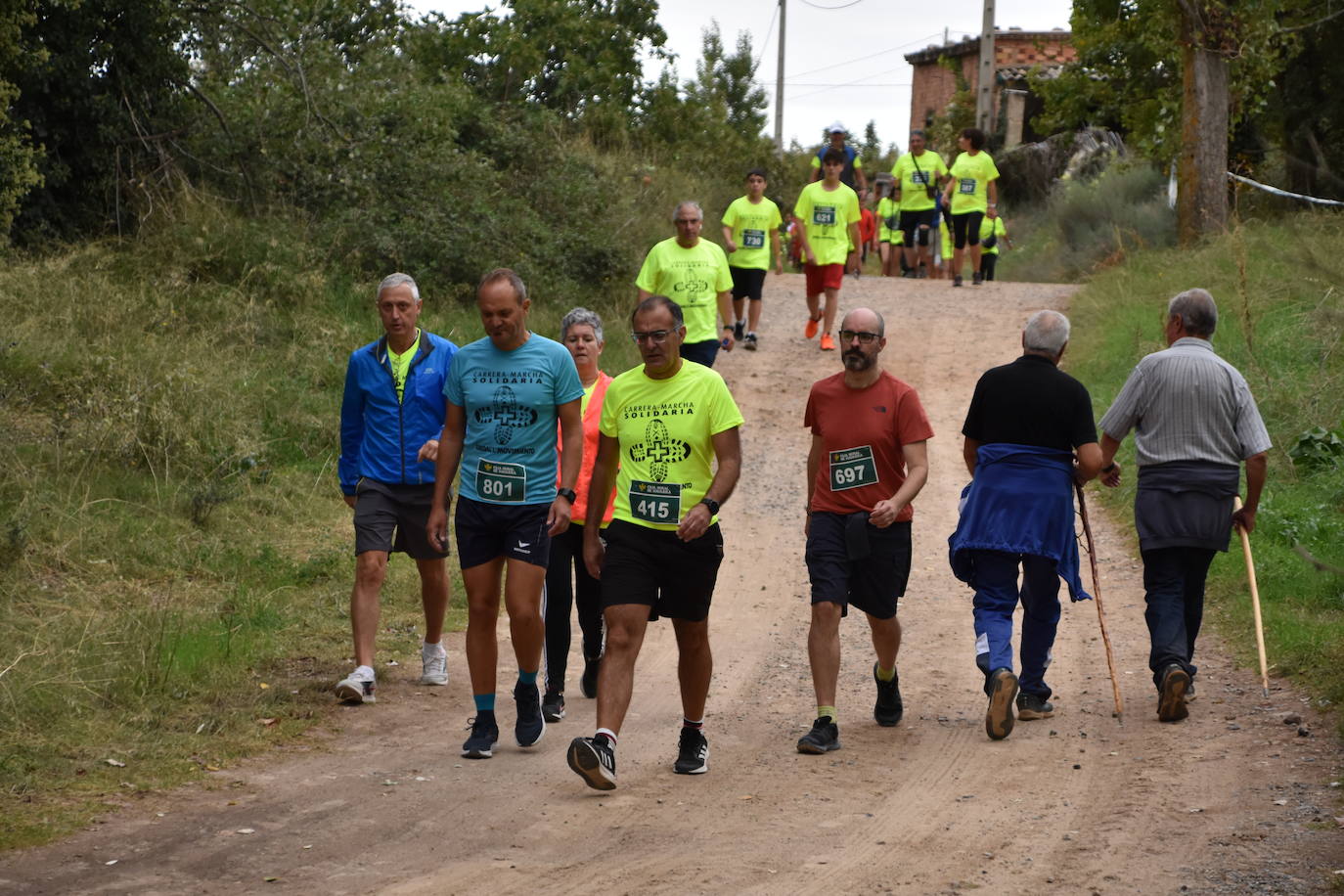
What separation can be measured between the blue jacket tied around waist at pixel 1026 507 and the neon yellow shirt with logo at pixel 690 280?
17.4 feet

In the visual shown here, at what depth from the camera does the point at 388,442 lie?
7.77 m

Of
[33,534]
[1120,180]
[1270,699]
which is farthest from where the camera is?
[1120,180]

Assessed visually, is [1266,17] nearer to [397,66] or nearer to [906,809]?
[397,66]

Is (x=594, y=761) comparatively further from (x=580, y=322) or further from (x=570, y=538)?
(x=580, y=322)

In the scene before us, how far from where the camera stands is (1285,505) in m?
11.0

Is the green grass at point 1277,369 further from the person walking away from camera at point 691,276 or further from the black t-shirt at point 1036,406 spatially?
the person walking away from camera at point 691,276

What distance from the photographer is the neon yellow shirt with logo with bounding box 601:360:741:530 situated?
625 centimetres

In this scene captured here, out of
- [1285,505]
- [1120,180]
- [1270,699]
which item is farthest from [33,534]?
[1120,180]

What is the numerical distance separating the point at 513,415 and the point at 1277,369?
9688 mm

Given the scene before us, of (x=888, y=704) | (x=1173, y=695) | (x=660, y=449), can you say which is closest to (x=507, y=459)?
(x=660, y=449)

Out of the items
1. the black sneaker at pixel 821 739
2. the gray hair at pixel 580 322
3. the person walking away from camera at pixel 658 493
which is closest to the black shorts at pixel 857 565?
the black sneaker at pixel 821 739

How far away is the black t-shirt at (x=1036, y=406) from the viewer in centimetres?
714

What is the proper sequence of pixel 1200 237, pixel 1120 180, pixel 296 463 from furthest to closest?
pixel 1120 180
pixel 1200 237
pixel 296 463

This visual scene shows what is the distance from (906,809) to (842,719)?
1589 mm
